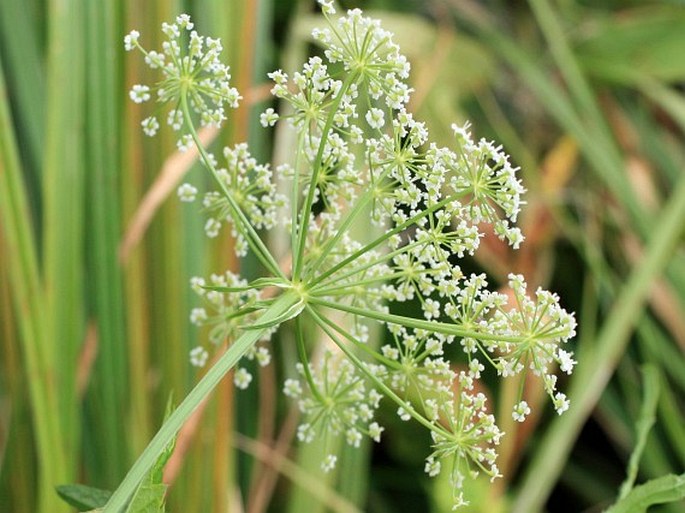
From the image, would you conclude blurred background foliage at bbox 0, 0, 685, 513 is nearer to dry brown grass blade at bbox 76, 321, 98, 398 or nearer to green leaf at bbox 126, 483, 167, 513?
dry brown grass blade at bbox 76, 321, 98, 398

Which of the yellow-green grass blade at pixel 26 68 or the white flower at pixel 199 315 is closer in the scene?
the white flower at pixel 199 315

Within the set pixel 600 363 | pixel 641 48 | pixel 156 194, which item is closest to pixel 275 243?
pixel 156 194

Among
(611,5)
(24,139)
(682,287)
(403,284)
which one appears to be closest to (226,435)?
(24,139)

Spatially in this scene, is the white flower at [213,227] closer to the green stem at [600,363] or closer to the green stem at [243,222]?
the green stem at [243,222]

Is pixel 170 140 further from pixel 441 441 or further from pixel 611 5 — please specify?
pixel 611 5

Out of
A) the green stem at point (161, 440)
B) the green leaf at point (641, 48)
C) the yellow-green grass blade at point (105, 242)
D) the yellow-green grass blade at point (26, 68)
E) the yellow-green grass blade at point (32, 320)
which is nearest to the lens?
the green stem at point (161, 440)

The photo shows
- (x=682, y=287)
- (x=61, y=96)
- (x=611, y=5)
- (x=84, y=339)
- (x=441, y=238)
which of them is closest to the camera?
(x=441, y=238)

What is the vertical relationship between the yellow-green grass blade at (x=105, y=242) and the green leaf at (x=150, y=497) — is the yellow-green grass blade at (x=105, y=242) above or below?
above

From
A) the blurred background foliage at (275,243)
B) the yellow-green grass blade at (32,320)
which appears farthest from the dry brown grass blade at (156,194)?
the yellow-green grass blade at (32,320)
